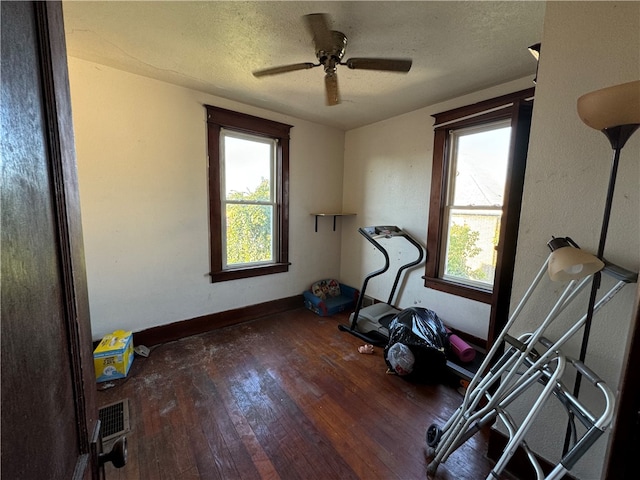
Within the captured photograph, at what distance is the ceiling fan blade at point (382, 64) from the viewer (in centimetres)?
164

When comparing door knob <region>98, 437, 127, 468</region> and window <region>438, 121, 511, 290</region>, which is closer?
door knob <region>98, 437, 127, 468</region>

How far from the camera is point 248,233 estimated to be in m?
3.15

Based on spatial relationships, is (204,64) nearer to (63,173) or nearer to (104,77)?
(104,77)

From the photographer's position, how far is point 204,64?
2.10 meters

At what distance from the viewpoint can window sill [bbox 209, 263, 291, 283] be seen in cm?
291

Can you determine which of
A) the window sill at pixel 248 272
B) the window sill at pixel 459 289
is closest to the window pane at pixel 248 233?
the window sill at pixel 248 272

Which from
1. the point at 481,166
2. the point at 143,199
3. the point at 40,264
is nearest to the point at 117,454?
the point at 40,264

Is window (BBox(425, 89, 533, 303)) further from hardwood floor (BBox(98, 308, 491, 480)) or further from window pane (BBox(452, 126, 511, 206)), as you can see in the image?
hardwood floor (BBox(98, 308, 491, 480))

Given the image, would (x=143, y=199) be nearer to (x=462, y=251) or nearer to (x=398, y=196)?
(x=398, y=196)

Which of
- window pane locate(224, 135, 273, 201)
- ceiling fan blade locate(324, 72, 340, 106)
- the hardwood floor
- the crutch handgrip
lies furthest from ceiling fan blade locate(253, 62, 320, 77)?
the hardwood floor

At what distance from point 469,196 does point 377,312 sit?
5.07 feet

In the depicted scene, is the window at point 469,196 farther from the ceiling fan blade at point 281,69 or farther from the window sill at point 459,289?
the ceiling fan blade at point 281,69

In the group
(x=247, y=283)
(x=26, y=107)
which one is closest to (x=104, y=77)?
(x=247, y=283)

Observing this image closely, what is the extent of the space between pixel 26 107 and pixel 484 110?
297cm
